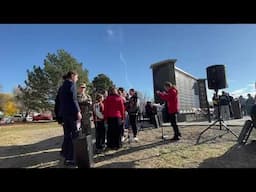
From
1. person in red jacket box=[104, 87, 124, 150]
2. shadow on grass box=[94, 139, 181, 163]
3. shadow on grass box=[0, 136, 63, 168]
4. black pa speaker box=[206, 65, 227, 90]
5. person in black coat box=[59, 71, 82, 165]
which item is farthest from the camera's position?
black pa speaker box=[206, 65, 227, 90]

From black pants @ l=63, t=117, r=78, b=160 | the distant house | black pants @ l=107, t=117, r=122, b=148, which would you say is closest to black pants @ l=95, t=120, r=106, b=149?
black pants @ l=107, t=117, r=122, b=148

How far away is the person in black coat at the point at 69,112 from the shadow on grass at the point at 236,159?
2.00 meters

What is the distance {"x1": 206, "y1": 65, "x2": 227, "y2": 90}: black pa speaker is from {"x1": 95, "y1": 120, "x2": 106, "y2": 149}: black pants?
296cm

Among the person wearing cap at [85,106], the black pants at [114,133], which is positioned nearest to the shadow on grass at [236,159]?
the black pants at [114,133]

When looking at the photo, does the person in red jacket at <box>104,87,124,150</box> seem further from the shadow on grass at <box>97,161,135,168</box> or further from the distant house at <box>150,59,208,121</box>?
the distant house at <box>150,59,208,121</box>

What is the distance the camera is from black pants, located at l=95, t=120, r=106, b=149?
17.5ft

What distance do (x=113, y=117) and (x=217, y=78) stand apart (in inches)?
114

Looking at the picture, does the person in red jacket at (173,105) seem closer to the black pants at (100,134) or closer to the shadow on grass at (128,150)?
the shadow on grass at (128,150)

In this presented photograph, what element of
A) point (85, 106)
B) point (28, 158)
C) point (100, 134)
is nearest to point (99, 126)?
point (100, 134)

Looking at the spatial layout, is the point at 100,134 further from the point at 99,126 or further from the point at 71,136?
the point at 71,136

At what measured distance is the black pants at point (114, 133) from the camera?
534 centimetres
